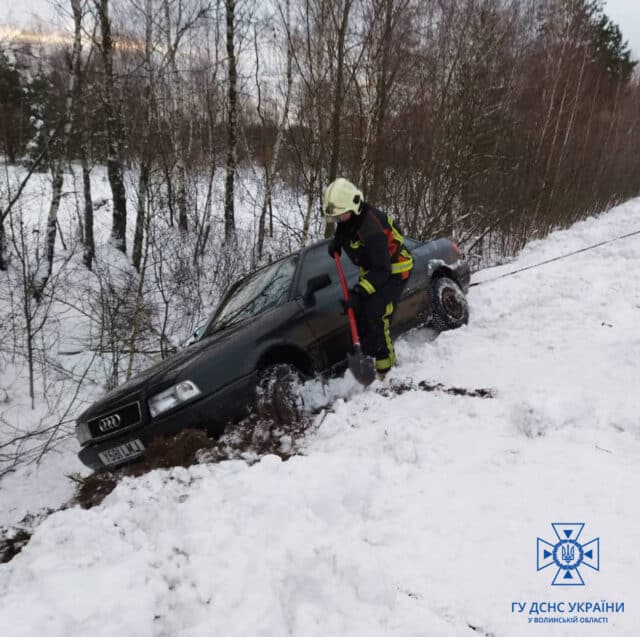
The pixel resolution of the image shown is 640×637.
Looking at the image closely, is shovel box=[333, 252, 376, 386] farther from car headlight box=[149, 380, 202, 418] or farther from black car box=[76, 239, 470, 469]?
car headlight box=[149, 380, 202, 418]

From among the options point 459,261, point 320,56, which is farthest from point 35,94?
point 459,261

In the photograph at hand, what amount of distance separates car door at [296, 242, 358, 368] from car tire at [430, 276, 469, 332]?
136cm

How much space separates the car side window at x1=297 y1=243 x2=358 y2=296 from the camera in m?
4.27

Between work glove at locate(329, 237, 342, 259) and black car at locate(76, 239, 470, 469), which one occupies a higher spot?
work glove at locate(329, 237, 342, 259)

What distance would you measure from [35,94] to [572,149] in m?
17.6

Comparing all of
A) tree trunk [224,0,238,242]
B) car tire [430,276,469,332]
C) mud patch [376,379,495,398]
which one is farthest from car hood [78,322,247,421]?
tree trunk [224,0,238,242]

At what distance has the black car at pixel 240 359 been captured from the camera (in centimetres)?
332

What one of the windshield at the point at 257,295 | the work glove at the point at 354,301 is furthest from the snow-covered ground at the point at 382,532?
the windshield at the point at 257,295

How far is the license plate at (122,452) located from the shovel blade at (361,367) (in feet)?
5.86

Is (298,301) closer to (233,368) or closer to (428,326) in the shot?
(233,368)

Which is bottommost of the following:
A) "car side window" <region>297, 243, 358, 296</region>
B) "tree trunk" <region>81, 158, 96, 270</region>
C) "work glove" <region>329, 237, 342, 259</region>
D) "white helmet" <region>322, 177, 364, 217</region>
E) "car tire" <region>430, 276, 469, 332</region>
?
"tree trunk" <region>81, 158, 96, 270</region>

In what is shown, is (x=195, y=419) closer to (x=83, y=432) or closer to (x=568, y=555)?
(x=83, y=432)

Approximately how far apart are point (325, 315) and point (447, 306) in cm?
186

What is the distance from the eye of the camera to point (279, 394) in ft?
11.6
